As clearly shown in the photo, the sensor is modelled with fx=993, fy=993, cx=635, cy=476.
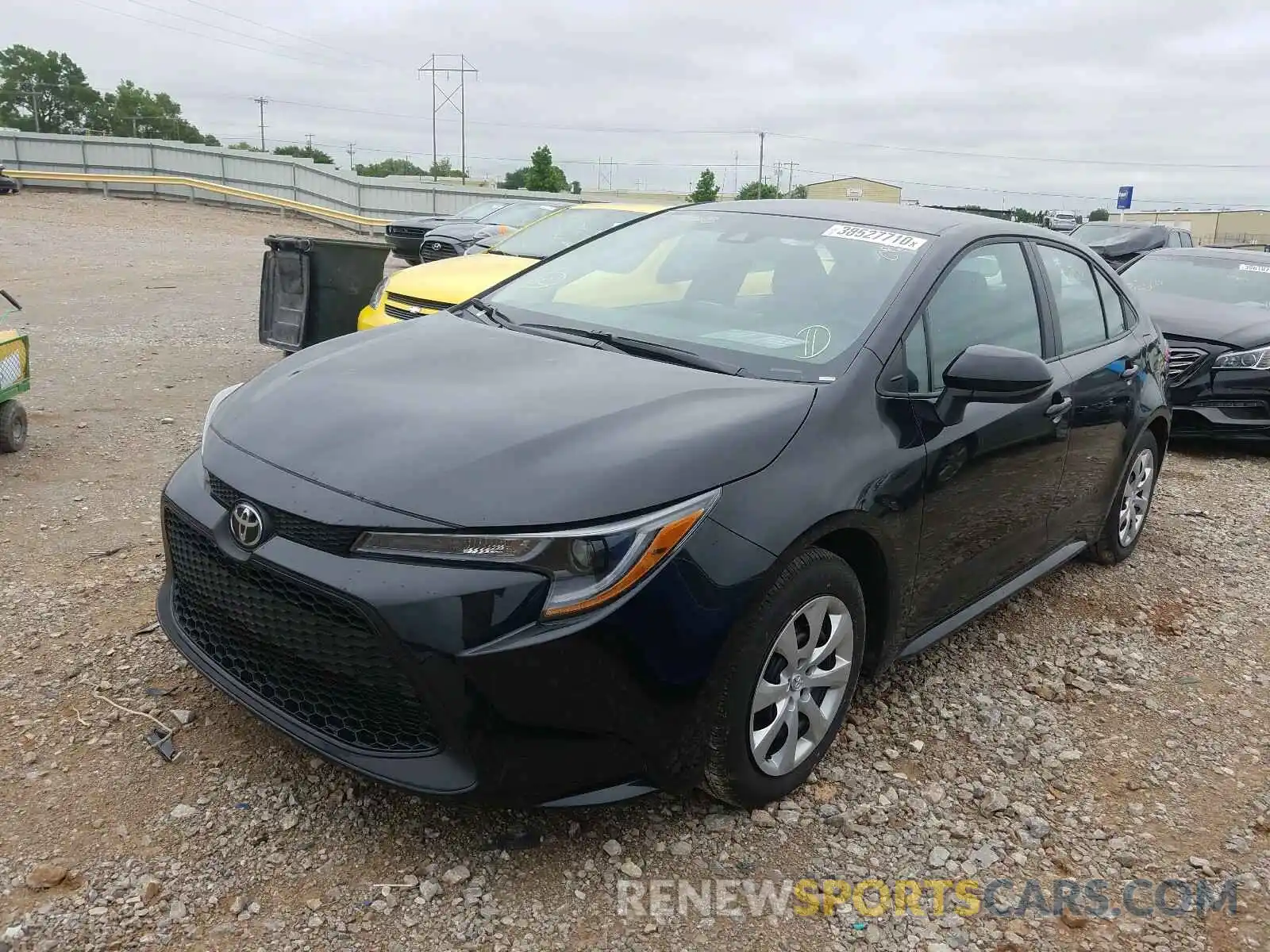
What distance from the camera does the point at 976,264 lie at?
357cm

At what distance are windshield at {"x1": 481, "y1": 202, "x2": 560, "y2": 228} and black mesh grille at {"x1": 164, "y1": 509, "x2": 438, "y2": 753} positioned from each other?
542 inches

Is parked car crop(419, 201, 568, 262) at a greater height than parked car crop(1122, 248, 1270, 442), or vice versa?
parked car crop(419, 201, 568, 262)

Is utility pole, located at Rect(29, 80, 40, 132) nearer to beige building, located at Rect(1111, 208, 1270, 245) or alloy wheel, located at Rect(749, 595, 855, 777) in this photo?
beige building, located at Rect(1111, 208, 1270, 245)

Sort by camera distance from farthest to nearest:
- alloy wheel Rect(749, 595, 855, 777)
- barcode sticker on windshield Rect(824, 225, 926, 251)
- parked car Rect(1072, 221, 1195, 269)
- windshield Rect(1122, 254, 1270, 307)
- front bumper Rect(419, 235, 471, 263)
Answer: parked car Rect(1072, 221, 1195, 269) → front bumper Rect(419, 235, 471, 263) → windshield Rect(1122, 254, 1270, 307) → barcode sticker on windshield Rect(824, 225, 926, 251) → alloy wheel Rect(749, 595, 855, 777)

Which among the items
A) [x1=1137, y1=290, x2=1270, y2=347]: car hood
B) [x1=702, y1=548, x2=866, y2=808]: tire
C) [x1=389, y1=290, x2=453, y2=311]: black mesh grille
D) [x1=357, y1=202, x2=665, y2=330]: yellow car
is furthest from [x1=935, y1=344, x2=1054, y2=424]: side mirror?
[x1=1137, y1=290, x2=1270, y2=347]: car hood

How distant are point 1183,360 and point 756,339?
5.69 meters

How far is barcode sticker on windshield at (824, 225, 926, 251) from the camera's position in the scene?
344 centimetres

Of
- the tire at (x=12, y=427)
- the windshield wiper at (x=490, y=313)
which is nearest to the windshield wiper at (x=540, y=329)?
the windshield wiper at (x=490, y=313)

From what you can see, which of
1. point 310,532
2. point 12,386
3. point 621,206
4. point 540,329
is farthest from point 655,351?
point 621,206

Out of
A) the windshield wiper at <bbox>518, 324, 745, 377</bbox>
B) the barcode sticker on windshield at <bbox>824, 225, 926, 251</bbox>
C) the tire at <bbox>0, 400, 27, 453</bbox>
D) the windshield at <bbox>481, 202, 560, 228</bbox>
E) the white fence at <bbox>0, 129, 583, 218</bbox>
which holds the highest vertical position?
the white fence at <bbox>0, 129, 583, 218</bbox>

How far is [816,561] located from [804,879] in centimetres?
82

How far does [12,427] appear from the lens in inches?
209

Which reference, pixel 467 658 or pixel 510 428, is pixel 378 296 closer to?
pixel 510 428

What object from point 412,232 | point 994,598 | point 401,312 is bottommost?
point 994,598
